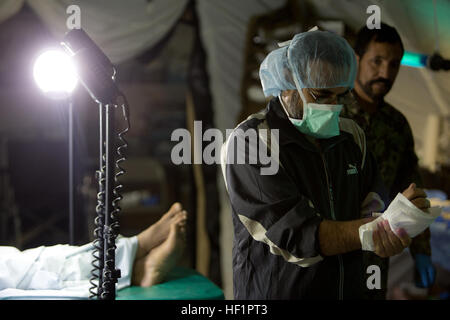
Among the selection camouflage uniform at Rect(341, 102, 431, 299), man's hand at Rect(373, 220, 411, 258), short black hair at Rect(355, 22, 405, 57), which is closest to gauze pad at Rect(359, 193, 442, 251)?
man's hand at Rect(373, 220, 411, 258)

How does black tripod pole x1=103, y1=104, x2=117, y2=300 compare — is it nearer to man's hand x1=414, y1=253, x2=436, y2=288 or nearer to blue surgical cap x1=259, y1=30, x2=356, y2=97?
blue surgical cap x1=259, y1=30, x2=356, y2=97

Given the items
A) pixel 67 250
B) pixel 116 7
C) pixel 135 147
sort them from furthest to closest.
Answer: pixel 135 147, pixel 116 7, pixel 67 250

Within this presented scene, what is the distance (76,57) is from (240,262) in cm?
68

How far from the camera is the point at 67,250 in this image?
2.05 meters

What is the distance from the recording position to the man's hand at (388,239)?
113 centimetres

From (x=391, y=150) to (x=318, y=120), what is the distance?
34.0 inches

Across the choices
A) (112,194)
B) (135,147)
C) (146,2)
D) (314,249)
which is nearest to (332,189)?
(314,249)

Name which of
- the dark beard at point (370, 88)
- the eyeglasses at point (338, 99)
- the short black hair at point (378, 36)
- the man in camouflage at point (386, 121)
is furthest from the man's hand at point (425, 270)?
the eyeglasses at point (338, 99)

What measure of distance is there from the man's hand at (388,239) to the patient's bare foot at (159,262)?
3.71 feet

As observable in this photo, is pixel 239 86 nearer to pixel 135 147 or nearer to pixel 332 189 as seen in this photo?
pixel 332 189

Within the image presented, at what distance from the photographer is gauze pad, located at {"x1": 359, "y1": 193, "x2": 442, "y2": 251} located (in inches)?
42.9

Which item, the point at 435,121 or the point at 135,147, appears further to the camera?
the point at 135,147

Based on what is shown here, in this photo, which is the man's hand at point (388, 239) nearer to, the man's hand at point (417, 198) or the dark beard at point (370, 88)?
the man's hand at point (417, 198)
